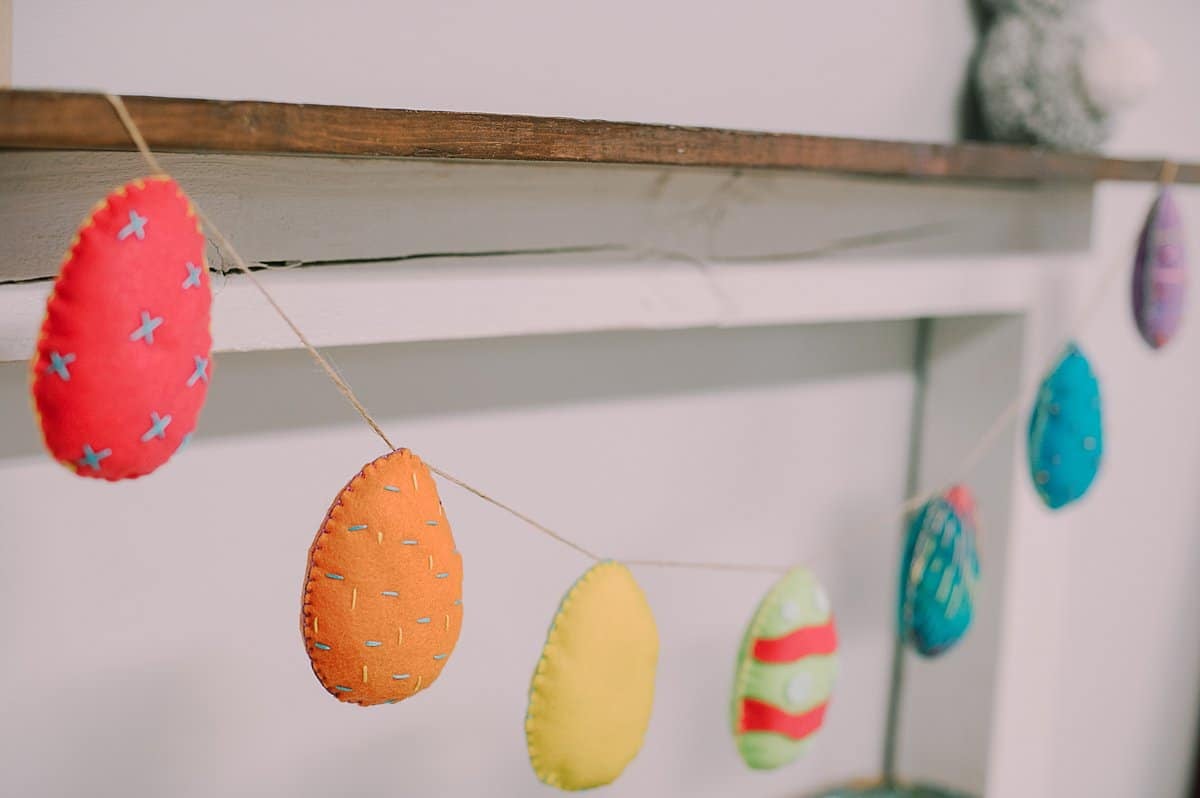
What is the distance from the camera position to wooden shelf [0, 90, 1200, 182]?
424 mm

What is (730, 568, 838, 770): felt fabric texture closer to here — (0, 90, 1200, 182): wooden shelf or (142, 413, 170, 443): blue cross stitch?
(0, 90, 1200, 182): wooden shelf

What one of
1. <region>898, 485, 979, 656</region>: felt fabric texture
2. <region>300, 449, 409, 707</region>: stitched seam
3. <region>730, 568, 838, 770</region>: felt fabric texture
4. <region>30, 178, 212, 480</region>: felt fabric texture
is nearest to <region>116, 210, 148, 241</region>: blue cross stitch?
<region>30, 178, 212, 480</region>: felt fabric texture

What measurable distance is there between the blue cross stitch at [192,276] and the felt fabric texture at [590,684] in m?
0.27

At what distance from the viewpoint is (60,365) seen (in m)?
0.40

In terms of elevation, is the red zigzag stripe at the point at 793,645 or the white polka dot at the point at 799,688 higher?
the red zigzag stripe at the point at 793,645

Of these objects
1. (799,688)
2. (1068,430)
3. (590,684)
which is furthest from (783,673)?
(1068,430)

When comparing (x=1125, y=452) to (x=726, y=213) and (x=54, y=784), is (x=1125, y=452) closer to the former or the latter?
(x=726, y=213)

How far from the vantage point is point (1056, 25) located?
34.1 inches

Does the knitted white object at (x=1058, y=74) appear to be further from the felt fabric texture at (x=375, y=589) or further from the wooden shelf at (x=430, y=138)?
the felt fabric texture at (x=375, y=589)

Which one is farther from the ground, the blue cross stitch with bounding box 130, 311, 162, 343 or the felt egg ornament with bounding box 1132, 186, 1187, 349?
the felt egg ornament with bounding box 1132, 186, 1187, 349

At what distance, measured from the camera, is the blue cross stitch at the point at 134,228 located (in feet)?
1.36

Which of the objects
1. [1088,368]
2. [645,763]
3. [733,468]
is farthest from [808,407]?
[645,763]

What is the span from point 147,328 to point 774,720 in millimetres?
476

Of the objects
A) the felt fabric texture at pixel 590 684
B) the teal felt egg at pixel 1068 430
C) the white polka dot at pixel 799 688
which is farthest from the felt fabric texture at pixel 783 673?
the teal felt egg at pixel 1068 430
